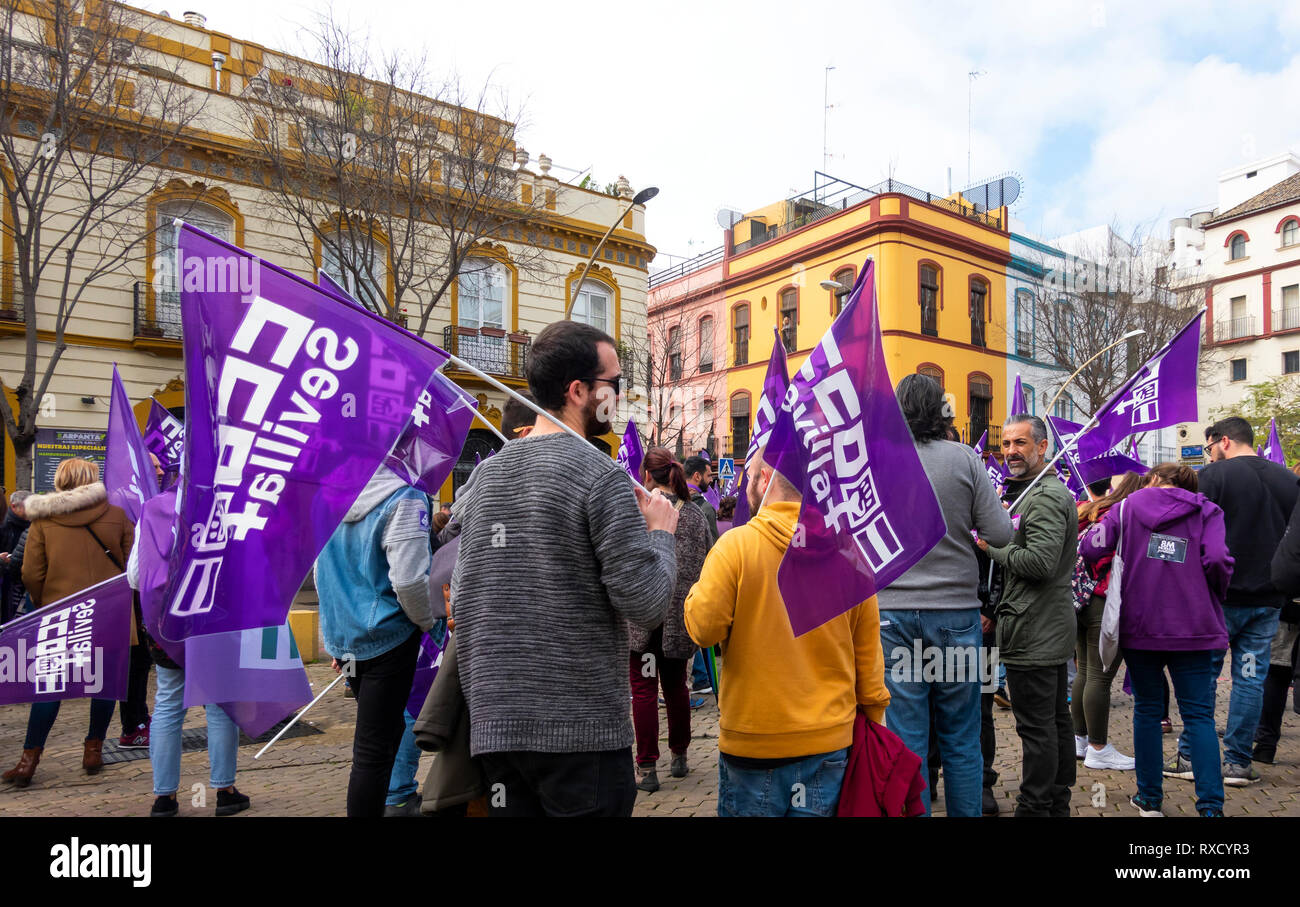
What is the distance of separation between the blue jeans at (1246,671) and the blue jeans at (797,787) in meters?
3.72

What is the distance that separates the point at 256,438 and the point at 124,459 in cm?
423

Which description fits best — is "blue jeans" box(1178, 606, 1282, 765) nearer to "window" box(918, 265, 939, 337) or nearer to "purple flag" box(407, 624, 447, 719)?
"purple flag" box(407, 624, 447, 719)

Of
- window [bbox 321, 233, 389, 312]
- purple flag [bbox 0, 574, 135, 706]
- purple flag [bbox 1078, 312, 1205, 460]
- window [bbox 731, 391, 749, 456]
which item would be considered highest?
window [bbox 321, 233, 389, 312]

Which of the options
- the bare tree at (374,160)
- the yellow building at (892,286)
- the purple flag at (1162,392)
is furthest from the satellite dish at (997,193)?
the purple flag at (1162,392)

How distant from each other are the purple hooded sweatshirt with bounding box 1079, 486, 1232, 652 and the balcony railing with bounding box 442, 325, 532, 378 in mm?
17990

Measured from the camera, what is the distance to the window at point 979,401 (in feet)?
105

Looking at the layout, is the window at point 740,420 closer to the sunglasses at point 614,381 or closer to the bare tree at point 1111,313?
the bare tree at point 1111,313

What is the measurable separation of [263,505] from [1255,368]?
51.7 metres

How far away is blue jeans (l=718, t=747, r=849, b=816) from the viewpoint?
264cm

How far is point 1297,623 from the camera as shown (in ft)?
19.1

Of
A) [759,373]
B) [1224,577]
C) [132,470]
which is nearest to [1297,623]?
[1224,577]

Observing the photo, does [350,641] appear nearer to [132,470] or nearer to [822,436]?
[822,436]

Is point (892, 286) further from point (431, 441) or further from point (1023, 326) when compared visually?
point (431, 441)

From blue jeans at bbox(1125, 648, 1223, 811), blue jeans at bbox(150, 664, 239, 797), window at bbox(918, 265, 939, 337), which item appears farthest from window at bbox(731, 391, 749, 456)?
blue jeans at bbox(150, 664, 239, 797)
